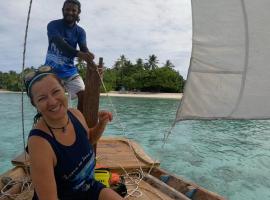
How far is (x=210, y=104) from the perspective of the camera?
97.1 inches

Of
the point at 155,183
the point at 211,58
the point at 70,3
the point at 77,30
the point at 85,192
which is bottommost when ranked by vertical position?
the point at 155,183

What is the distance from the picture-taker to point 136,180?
4223mm

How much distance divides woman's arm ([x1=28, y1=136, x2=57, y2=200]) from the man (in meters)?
1.84

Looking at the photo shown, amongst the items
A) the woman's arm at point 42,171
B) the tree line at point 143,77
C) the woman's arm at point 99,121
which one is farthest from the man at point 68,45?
the tree line at point 143,77

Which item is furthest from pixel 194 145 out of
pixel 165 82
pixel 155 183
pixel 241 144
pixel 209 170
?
pixel 165 82

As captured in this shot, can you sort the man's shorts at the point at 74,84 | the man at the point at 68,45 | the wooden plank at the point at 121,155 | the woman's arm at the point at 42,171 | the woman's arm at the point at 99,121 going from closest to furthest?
1. the woman's arm at the point at 42,171
2. the woman's arm at the point at 99,121
3. the man at the point at 68,45
4. the man's shorts at the point at 74,84
5. the wooden plank at the point at 121,155

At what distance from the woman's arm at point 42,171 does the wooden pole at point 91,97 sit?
5.67 ft

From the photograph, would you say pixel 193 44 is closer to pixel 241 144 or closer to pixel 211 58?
pixel 211 58

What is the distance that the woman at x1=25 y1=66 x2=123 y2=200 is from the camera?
1998 millimetres

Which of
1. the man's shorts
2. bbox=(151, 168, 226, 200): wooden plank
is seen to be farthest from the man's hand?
bbox=(151, 168, 226, 200): wooden plank

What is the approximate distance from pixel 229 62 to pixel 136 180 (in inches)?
92.2

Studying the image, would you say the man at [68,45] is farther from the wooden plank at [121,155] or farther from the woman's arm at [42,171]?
the woman's arm at [42,171]

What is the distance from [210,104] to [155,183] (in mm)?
1873

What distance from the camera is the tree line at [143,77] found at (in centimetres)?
7312
